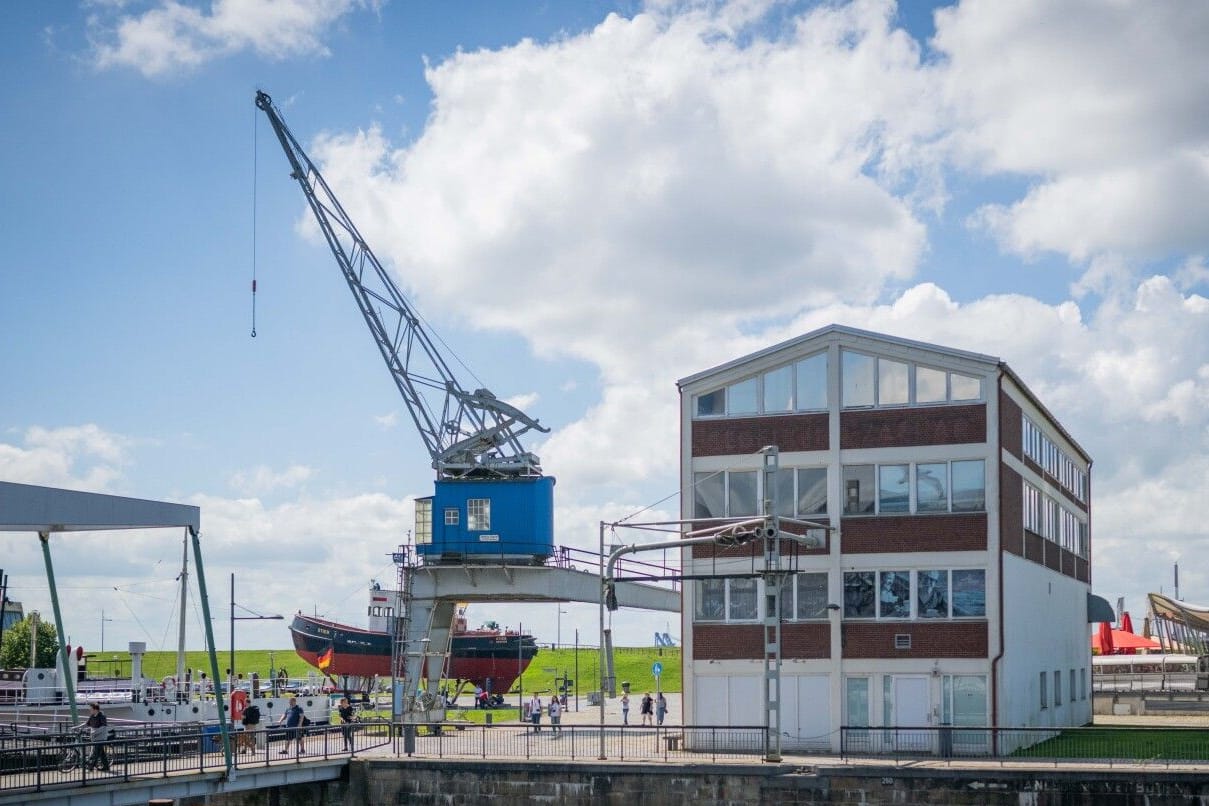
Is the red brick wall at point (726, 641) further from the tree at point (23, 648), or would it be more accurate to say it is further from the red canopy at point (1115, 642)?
the red canopy at point (1115, 642)

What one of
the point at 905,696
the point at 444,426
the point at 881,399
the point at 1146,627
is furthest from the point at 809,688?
the point at 1146,627

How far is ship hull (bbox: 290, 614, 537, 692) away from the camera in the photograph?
93.7 metres

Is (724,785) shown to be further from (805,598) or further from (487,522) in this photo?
(487,522)

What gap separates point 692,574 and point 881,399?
26.3 feet

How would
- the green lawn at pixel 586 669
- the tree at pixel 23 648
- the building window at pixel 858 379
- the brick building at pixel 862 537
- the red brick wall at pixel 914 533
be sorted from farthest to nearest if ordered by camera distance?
the green lawn at pixel 586 669 < the tree at pixel 23 648 < the building window at pixel 858 379 < the red brick wall at pixel 914 533 < the brick building at pixel 862 537

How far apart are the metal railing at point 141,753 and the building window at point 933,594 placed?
16.8 m

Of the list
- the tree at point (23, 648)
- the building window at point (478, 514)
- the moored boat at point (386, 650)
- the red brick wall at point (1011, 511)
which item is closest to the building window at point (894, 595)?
the red brick wall at point (1011, 511)

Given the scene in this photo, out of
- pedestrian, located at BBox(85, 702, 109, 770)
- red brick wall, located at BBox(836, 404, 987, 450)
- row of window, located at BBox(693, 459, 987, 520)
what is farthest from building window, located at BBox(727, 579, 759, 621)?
pedestrian, located at BBox(85, 702, 109, 770)

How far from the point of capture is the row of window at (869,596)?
44.6 metres

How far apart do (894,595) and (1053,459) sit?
595 inches

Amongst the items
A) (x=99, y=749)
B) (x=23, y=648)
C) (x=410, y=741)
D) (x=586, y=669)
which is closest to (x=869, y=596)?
(x=410, y=741)

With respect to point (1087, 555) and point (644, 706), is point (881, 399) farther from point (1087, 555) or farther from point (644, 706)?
point (1087, 555)

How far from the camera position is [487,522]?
5650 centimetres

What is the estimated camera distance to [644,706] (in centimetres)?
5928
